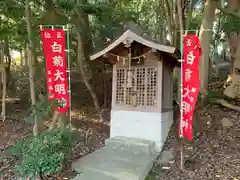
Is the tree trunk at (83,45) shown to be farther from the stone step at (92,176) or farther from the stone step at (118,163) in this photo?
the stone step at (92,176)

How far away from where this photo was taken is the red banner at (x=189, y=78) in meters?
4.83

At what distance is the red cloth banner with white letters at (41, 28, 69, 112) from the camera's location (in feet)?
16.3

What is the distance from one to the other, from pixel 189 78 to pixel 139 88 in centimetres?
176

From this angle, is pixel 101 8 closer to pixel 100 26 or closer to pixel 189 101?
pixel 100 26

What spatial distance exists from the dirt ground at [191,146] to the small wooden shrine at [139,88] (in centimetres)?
66

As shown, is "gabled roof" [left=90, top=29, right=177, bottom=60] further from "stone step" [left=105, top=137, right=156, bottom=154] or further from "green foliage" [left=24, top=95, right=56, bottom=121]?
"stone step" [left=105, top=137, right=156, bottom=154]

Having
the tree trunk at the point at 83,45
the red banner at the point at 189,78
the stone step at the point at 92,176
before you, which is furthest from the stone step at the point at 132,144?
the tree trunk at the point at 83,45

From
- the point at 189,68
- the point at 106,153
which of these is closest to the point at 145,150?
the point at 106,153

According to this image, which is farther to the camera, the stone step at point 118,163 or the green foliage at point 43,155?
the stone step at point 118,163

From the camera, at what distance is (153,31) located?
13094mm

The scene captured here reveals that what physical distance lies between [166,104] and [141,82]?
98 centimetres

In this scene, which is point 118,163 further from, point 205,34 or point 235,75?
point 235,75

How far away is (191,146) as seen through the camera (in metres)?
5.98

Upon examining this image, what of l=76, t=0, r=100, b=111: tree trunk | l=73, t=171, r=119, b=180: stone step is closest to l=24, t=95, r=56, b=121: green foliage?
l=73, t=171, r=119, b=180: stone step
